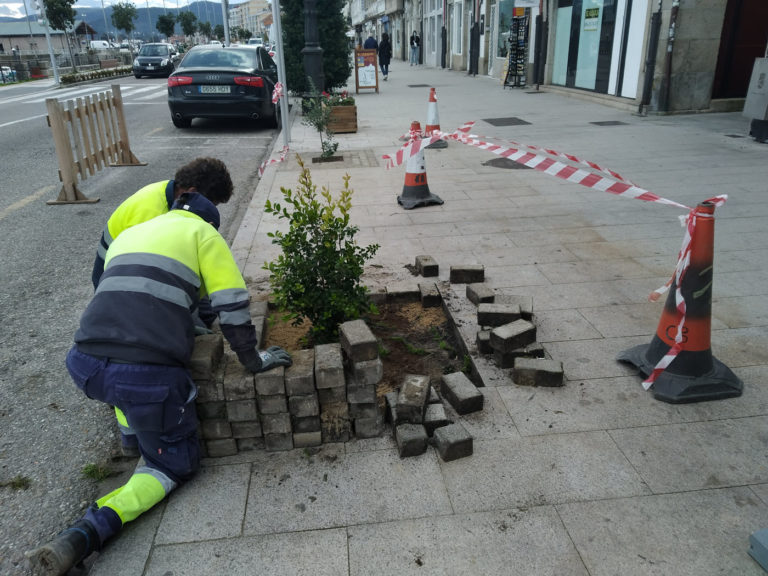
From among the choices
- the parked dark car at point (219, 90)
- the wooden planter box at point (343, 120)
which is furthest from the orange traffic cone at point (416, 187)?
the parked dark car at point (219, 90)

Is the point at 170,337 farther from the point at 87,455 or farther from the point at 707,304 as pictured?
the point at 707,304

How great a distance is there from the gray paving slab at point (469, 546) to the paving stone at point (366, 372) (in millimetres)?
659

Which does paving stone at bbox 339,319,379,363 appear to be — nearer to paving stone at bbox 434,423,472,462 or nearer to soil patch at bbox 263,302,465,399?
paving stone at bbox 434,423,472,462

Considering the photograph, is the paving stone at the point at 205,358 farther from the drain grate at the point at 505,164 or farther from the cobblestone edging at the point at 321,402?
the drain grate at the point at 505,164

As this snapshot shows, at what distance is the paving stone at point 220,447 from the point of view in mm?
2883

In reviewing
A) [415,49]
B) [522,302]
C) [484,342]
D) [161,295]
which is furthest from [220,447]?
[415,49]

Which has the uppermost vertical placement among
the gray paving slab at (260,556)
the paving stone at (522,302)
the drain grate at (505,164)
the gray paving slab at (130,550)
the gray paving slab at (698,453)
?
the paving stone at (522,302)

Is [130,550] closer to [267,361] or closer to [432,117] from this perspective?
[267,361]

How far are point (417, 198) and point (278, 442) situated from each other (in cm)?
458

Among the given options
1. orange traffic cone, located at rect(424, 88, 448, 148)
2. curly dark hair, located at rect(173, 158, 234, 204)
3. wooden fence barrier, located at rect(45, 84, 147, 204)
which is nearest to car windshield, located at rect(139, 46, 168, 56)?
wooden fence barrier, located at rect(45, 84, 147, 204)

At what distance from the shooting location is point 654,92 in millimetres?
13055

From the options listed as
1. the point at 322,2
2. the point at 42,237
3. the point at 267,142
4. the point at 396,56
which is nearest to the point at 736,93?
the point at 267,142

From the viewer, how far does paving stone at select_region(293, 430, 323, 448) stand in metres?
2.91

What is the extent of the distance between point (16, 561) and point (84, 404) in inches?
45.6
